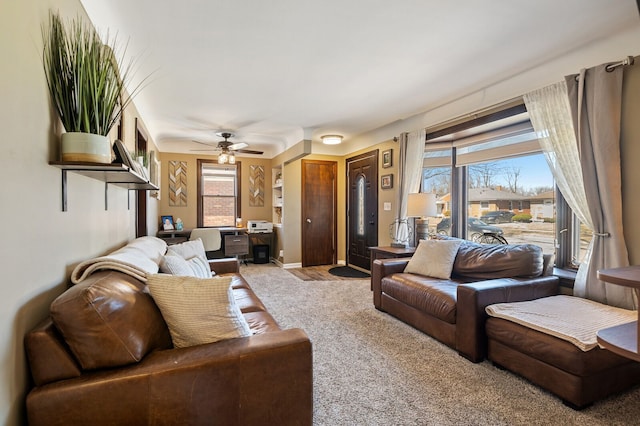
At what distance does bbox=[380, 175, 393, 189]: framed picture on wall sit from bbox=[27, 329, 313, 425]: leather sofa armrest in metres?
3.79

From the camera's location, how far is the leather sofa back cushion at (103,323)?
1181 millimetres

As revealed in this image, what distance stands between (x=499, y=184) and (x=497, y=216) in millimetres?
380

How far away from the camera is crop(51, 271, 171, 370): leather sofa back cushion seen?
1181mm

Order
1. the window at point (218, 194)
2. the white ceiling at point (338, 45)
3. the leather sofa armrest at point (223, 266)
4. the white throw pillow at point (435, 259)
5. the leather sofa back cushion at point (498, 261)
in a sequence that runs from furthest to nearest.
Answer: the window at point (218, 194) → the leather sofa armrest at point (223, 266) → the white throw pillow at point (435, 259) → the leather sofa back cushion at point (498, 261) → the white ceiling at point (338, 45)

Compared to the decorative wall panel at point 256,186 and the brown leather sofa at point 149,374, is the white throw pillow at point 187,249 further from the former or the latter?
the decorative wall panel at point 256,186

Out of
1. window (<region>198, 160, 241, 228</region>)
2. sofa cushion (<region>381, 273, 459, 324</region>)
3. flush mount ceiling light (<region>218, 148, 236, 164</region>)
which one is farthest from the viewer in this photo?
window (<region>198, 160, 241, 228</region>)

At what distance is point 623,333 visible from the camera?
1.31 meters


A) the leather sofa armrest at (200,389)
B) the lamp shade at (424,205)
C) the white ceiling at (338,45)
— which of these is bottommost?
the leather sofa armrest at (200,389)

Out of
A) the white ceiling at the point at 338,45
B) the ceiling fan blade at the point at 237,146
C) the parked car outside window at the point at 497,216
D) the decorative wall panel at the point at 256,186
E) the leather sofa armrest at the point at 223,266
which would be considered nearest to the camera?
the white ceiling at the point at 338,45

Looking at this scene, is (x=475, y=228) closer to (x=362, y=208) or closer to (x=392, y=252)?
(x=392, y=252)

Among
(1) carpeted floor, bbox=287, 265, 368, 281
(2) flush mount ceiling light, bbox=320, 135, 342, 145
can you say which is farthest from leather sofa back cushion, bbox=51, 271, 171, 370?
(2) flush mount ceiling light, bbox=320, 135, 342, 145

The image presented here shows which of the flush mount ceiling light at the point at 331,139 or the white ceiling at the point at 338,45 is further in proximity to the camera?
the flush mount ceiling light at the point at 331,139

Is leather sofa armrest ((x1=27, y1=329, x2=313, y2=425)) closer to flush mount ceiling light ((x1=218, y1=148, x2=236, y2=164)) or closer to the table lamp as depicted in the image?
the table lamp

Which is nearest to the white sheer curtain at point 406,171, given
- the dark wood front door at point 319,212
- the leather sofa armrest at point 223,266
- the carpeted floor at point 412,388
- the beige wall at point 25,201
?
the carpeted floor at point 412,388
